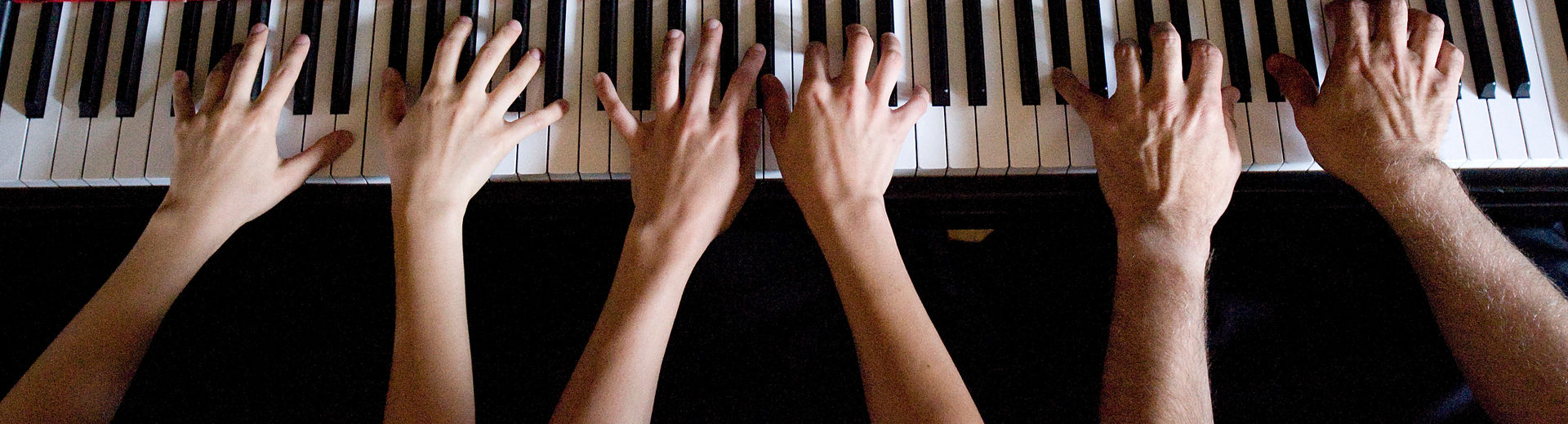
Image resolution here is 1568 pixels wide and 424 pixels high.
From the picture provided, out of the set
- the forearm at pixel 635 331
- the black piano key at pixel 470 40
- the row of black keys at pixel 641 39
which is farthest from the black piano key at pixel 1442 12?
the black piano key at pixel 470 40

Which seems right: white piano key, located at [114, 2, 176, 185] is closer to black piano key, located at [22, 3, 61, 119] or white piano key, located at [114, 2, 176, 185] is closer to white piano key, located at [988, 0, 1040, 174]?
black piano key, located at [22, 3, 61, 119]

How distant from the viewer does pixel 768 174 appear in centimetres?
108

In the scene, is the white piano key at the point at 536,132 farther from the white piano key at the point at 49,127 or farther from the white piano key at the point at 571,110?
the white piano key at the point at 49,127

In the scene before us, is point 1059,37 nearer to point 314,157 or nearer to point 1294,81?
point 1294,81

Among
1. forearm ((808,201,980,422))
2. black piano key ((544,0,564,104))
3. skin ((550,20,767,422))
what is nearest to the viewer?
forearm ((808,201,980,422))

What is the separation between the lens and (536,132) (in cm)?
104

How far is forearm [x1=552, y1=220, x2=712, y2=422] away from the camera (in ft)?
2.80

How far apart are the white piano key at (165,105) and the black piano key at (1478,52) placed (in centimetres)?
169

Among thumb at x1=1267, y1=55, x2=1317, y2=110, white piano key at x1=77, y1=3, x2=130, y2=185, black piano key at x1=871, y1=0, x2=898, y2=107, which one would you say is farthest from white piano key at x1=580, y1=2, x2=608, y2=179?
thumb at x1=1267, y1=55, x2=1317, y2=110

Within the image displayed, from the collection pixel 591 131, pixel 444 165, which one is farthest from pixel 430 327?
pixel 591 131

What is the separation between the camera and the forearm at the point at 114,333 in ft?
2.99

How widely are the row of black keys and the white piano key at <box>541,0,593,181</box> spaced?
0.04 ft

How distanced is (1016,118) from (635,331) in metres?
0.60

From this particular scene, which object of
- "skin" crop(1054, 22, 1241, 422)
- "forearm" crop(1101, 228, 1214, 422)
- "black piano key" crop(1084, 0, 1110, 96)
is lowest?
"forearm" crop(1101, 228, 1214, 422)
